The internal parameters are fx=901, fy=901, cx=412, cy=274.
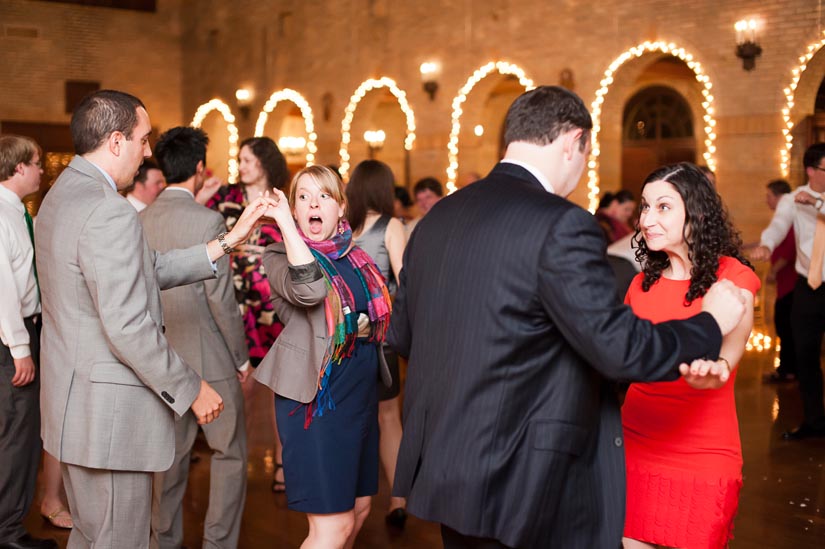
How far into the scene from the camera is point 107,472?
2.62 m

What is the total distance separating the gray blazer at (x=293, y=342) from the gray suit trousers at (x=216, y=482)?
741 mm

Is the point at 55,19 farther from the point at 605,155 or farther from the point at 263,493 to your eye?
the point at 263,493

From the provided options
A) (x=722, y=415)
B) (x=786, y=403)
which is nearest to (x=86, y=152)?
(x=722, y=415)

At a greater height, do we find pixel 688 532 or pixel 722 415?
pixel 722 415

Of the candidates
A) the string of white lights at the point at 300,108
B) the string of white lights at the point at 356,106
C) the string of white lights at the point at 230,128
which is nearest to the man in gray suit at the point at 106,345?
the string of white lights at the point at 356,106

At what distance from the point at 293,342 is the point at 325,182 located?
579 millimetres

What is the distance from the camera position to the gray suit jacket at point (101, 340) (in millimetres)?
2477

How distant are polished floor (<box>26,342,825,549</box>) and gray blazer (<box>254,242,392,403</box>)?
137cm

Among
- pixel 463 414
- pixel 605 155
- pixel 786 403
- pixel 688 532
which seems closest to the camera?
pixel 463 414

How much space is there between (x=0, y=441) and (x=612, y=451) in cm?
302

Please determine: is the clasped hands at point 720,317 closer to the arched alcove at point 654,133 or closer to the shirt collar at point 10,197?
the shirt collar at point 10,197

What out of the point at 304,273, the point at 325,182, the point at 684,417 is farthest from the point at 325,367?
the point at 684,417

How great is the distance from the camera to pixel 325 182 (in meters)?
3.21

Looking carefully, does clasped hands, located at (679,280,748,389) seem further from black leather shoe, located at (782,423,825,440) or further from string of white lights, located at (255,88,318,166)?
string of white lights, located at (255,88,318,166)
